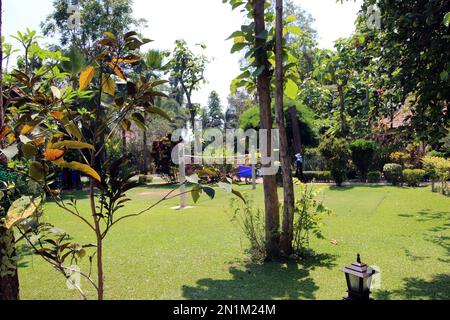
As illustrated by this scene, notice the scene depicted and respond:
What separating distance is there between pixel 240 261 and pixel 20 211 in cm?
436

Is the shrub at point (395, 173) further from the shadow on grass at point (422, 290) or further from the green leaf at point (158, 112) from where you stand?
the green leaf at point (158, 112)

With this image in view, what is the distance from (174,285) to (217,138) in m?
25.2

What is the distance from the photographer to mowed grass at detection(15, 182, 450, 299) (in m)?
4.62

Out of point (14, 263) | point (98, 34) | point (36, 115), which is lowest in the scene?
point (14, 263)

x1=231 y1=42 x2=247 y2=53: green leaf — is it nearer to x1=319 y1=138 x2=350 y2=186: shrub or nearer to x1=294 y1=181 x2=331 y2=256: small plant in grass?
x1=294 y1=181 x2=331 y2=256: small plant in grass

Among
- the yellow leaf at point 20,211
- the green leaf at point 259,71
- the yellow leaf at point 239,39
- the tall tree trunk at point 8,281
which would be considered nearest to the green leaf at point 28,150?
the yellow leaf at point 20,211

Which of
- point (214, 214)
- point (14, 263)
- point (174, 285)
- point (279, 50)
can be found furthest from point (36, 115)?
point (214, 214)

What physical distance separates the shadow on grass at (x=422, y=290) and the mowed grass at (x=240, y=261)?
0.01 meters

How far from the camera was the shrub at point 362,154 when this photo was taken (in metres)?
17.9

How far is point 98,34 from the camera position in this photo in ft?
89.2

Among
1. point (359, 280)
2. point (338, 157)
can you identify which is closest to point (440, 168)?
point (338, 157)

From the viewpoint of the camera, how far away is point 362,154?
18.1m

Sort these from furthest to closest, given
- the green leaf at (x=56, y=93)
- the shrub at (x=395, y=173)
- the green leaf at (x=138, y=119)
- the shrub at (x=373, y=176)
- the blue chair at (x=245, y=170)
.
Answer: the blue chair at (x=245, y=170) < the shrub at (x=373, y=176) < the shrub at (x=395, y=173) < the green leaf at (x=138, y=119) < the green leaf at (x=56, y=93)
